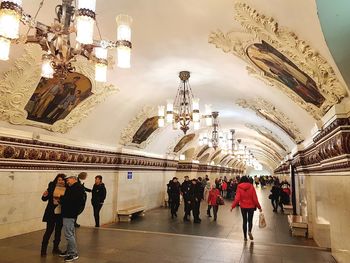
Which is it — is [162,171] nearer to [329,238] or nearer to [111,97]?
[111,97]

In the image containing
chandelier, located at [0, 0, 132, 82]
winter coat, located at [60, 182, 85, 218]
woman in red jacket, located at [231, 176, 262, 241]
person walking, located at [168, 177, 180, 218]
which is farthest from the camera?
person walking, located at [168, 177, 180, 218]

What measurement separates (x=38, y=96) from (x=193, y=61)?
11.7 ft

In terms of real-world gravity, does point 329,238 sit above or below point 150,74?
below

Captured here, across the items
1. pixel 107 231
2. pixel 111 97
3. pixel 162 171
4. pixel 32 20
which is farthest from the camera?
pixel 162 171

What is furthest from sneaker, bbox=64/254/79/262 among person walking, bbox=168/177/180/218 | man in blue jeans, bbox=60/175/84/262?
person walking, bbox=168/177/180/218

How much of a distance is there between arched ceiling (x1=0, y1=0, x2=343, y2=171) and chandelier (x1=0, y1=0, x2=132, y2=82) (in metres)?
1.27

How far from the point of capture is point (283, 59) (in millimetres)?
4895

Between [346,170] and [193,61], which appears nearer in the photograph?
[346,170]

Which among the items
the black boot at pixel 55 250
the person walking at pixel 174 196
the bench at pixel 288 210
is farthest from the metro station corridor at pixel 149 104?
the bench at pixel 288 210

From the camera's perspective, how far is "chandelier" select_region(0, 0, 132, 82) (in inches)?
115

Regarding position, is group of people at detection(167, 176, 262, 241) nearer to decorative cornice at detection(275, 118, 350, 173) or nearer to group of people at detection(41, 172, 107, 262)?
decorative cornice at detection(275, 118, 350, 173)

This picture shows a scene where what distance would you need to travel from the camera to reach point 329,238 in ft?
20.0

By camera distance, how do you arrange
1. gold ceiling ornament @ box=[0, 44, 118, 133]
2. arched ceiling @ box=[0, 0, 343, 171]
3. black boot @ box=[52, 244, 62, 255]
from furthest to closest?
gold ceiling ornament @ box=[0, 44, 118, 133] → black boot @ box=[52, 244, 62, 255] → arched ceiling @ box=[0, 0, 343, 171]

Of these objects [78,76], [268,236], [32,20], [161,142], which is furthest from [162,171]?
[32,20]
